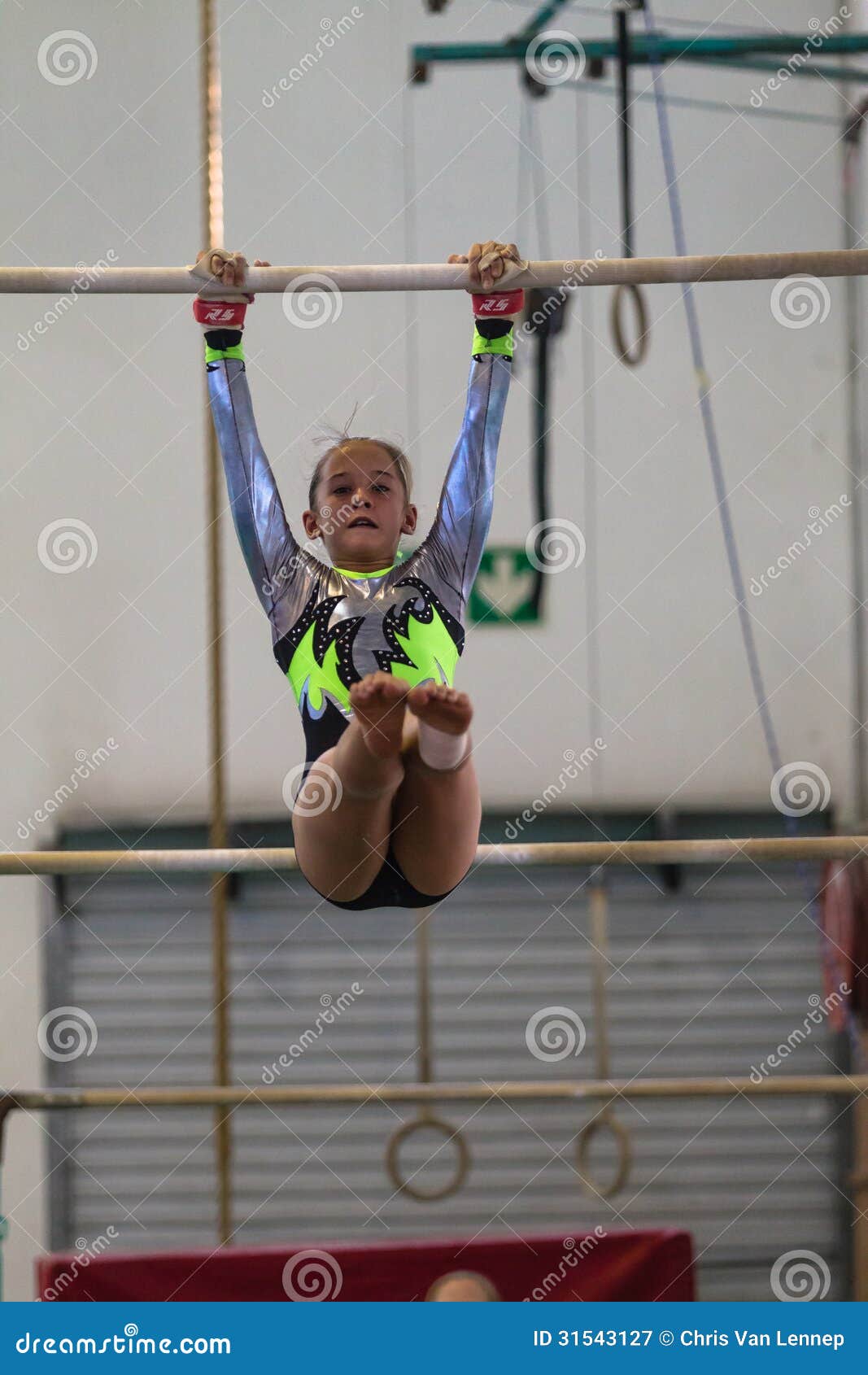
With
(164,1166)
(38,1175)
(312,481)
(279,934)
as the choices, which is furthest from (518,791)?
(312,481)

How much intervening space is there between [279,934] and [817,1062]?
70.0 inches

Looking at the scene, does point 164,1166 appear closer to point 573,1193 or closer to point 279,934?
point 279,934

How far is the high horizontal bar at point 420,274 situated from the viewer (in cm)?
225

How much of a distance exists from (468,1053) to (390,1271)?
1748 mm

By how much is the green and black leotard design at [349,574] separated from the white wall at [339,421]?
2190 millimetres

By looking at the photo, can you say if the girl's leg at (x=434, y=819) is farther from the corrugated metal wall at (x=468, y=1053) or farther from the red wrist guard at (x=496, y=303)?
the corrugated metal wall at (x=468, y=1053)

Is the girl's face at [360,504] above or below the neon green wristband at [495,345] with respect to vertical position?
below

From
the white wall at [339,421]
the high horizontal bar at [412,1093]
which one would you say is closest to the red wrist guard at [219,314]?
the high horizontal bar at [412,1093]

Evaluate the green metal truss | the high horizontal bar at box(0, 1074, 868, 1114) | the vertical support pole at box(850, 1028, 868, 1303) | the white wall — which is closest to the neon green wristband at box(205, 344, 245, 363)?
the high horizontal bar at box(0, 1074, 868, 1114)

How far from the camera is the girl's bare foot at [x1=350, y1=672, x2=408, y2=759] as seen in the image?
177 centimetres

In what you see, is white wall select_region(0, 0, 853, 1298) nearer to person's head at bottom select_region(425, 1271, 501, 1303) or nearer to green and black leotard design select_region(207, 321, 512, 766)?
person's head at bottom select_region(425, 1271, 501, 1303)

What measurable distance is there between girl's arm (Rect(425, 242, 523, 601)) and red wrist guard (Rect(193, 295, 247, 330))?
359 millimetres

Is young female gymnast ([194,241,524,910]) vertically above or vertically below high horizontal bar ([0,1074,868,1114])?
above

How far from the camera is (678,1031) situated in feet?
15.2
